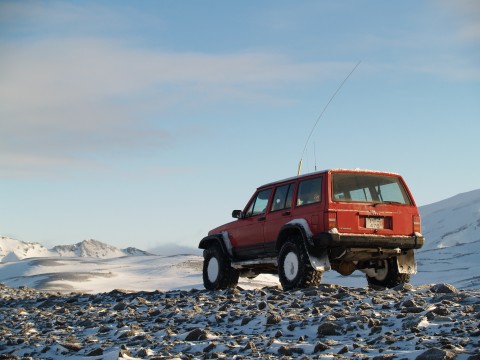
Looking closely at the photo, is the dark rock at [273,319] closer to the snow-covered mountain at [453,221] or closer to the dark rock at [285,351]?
the dark rock at [285,351]

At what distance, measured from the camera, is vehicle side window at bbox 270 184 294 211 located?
11242mm

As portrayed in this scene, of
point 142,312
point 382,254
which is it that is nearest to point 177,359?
point 142,312

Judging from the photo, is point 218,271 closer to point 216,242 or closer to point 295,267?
point 216,242

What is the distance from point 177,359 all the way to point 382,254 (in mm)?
5378

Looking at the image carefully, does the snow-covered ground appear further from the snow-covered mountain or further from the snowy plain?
the snow-covered mountain

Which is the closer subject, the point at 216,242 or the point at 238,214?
the point at 238,214

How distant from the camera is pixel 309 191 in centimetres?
1077

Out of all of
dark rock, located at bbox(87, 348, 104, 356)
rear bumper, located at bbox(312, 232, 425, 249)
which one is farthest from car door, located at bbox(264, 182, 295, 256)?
dark rock, located at bbox(87, 348, 104, 356)

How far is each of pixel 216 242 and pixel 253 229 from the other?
4.39 feet

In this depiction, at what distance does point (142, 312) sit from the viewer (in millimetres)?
10055

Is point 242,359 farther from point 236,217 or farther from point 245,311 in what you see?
point 236,217

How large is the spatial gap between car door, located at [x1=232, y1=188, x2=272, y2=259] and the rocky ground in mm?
1211

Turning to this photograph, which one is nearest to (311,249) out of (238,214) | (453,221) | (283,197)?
(283,197)

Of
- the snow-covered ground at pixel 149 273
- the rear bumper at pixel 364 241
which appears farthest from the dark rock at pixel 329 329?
the snow-covered ground at pixel 149 273
